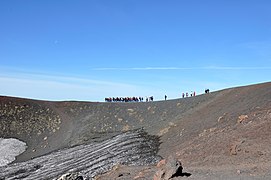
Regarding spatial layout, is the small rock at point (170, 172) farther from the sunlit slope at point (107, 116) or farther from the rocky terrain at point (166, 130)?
the sunlit slope at point (107, 116)

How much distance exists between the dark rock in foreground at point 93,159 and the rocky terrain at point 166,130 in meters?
0.32

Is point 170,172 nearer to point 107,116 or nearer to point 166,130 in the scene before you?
point 166,130

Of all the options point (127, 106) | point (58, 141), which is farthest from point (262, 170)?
point (127, 106)

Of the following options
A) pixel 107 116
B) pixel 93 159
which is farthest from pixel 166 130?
pixel 107 116

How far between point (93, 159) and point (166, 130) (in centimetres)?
1195

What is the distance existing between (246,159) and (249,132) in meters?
5.21

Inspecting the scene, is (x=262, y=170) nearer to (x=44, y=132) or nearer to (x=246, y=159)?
(x=246, y=159)

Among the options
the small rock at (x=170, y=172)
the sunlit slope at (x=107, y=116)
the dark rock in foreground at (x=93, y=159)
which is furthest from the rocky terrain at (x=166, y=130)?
the dark rock in foreground at (x=93, y=159)

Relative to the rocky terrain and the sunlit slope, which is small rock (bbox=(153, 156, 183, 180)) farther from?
the sunlit slope

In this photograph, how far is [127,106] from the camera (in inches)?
2451

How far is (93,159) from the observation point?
33.2 m

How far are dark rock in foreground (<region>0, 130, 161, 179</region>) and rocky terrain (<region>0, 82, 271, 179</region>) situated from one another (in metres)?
0.32

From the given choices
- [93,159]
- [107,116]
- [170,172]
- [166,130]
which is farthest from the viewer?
[107,116]

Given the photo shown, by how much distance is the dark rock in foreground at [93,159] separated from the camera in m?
29.6
